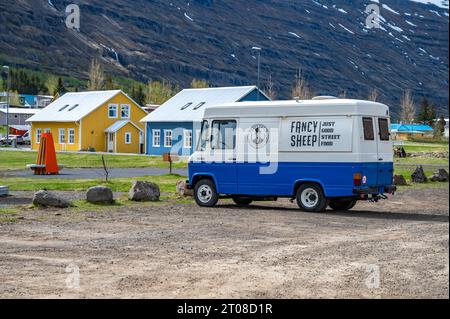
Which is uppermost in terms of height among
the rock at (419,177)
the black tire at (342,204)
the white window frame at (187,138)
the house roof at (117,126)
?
the house roof at (117,126)

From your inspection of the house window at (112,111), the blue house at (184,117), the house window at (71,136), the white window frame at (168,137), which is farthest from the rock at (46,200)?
the house window at (112,111)

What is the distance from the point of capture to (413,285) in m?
8.18

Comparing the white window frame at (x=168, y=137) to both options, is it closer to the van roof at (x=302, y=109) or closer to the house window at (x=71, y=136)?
the house window at (x=71, y=136)

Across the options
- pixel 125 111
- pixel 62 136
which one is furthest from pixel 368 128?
pixel 125 111

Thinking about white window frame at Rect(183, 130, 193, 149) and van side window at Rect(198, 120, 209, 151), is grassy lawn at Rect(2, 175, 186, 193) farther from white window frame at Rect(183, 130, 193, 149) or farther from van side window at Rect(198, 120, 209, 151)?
white window frame at Rect(183, 130, 193, 149)

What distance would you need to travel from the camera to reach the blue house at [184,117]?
222 feet

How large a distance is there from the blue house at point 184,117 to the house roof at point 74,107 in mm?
8878

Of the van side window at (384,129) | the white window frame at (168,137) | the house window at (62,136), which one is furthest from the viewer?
the house window at (62,136)

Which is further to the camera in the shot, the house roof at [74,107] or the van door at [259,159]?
the house roof at [74,107]

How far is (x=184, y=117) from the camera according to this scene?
68750 millimetres

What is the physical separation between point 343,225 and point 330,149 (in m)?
3.14

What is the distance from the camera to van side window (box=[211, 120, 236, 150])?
818 inches

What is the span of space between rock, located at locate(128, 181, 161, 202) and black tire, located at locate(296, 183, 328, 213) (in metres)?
4.66

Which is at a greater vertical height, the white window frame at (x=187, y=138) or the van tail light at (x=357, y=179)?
the white window frame at (x=187, y=138)
